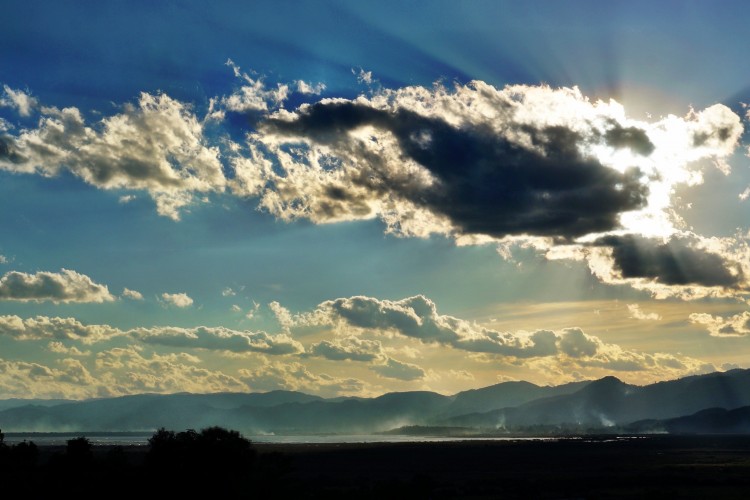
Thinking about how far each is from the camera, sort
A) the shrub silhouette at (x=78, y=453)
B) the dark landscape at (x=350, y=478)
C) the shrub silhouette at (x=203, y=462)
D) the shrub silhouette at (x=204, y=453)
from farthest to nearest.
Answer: the shrub silhouette at (x=78, y=453)
the dark landscape at (x=350, y=478)
the shrub silhouette at (x=204, y=453)
the shrub silhouette at (x=203, y=462)

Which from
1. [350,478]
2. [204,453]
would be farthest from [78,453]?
[350,478]

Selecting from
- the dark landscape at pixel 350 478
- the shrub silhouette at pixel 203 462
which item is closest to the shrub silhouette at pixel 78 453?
the dark landscape at pixel 350 478

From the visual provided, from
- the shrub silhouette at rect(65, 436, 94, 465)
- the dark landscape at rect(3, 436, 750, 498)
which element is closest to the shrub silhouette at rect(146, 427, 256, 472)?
the dark landscape at rect(3, 436, 750, 498)

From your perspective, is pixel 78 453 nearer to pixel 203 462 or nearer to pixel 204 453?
pixel 204 453

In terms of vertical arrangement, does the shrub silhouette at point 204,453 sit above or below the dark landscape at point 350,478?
above

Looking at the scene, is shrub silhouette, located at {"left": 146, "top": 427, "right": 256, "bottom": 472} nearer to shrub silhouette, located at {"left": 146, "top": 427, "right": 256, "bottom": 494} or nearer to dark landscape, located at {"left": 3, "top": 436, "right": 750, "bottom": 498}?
shrub silhouette, located at {"left": 146, "top": 427, "right": 256, "bottom": 494}

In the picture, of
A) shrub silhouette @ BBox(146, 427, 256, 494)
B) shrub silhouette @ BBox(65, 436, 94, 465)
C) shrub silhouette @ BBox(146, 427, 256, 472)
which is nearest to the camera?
shrub silhouette @ BBox(146, 427, 256, 494)

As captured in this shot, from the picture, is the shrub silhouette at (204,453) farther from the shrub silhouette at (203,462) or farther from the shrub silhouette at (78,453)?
the shrub silhouette at (78,453)

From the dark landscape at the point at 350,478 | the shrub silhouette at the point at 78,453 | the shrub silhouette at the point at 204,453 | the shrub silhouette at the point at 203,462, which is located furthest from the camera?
the shrub silhouette at the point at 78,453

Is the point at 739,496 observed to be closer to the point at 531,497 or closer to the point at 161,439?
the point at 531,497

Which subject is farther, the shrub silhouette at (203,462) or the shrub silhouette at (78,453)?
the shrub silhouette at (78,453)

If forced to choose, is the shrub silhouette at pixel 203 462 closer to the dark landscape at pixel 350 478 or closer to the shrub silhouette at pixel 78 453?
the dark landscape at pixel 350 478

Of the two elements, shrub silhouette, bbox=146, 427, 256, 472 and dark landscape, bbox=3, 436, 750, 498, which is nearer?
shrub silhouette, bbox=146, 427, 256, 472

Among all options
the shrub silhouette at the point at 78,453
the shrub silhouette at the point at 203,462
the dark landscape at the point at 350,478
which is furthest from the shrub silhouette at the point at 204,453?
the shrub silhouette at the point at 78,453
